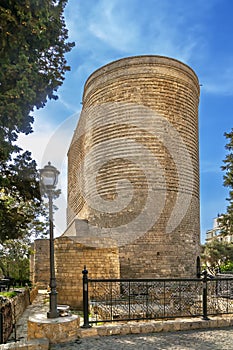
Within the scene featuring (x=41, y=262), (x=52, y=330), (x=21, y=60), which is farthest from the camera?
(x=41, y=262)

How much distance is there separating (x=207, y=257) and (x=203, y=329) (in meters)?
42.1

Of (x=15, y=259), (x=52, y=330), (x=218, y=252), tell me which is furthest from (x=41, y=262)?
(x=218, y=252)

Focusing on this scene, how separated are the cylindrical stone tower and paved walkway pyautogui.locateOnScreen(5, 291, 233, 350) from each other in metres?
11.1

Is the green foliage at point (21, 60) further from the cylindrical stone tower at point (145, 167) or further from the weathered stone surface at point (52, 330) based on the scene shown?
the cylindrical stone tower at point (145, 167)

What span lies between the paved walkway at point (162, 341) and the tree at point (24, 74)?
12.8ft

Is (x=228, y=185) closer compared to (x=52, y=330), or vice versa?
(x=52, y=330)

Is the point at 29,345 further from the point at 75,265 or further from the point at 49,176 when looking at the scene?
the point at 75,265

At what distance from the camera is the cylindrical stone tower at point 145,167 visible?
59.0ft

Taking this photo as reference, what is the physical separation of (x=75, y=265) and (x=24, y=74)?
9.07 metres

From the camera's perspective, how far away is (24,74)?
22.5ft

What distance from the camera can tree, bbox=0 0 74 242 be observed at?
6457 mm

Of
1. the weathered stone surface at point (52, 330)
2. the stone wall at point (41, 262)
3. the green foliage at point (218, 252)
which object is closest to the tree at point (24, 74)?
the weathered stone surface at point (52, 330)

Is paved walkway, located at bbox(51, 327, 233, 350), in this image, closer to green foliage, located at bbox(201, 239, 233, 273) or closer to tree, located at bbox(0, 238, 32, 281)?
tree, located at bbox(0, 238, 32, 281)

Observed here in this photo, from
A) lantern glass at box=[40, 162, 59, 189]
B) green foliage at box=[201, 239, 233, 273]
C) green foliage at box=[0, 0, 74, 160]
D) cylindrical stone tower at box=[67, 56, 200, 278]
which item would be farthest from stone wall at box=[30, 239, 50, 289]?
green foliage at box=[201, 239, 233, 273]
